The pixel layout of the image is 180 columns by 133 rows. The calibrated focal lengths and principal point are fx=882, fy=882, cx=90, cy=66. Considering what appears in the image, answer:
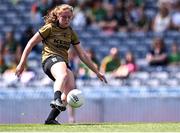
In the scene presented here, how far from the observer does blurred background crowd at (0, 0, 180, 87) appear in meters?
20.2

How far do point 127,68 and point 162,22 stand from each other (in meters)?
3.43

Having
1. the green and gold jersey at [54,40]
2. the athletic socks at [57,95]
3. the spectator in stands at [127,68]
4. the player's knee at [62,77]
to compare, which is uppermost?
the green and gold jersey at [54,40]

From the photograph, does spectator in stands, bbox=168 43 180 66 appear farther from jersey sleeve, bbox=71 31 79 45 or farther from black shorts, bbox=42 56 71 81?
black shorts, bbox=42 56 71 81

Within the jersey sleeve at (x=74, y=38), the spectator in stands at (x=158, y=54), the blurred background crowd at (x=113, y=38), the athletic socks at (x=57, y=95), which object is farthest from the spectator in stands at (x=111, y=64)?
the athletic socks at (x=57, y=95)

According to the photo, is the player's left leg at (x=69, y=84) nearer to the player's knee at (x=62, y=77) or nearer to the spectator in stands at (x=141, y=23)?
the player's knee at (x=62, y=77)

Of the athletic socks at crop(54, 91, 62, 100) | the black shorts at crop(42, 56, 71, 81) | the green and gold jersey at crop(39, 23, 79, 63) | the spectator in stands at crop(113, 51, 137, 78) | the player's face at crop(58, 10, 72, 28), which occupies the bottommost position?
the spectator in stands at crop(113, 51, 137, 78)

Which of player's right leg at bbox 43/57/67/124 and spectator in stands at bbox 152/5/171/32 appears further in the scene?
spectator in stands at bbox 152/5/171/32

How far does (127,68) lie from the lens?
2034cm

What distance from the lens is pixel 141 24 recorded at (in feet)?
77.7

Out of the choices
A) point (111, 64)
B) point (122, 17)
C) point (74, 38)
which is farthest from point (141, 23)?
point (74, 38)

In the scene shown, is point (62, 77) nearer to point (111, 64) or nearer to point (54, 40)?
point (54, 40)

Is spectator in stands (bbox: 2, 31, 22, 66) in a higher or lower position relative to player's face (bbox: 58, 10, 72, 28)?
lower

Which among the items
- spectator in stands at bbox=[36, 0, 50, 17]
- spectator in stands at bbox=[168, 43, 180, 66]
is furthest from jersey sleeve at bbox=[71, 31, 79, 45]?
spectator in stands at bbox=[36, 0, 50, 17]

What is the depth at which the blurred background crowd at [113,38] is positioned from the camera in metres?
20.2
